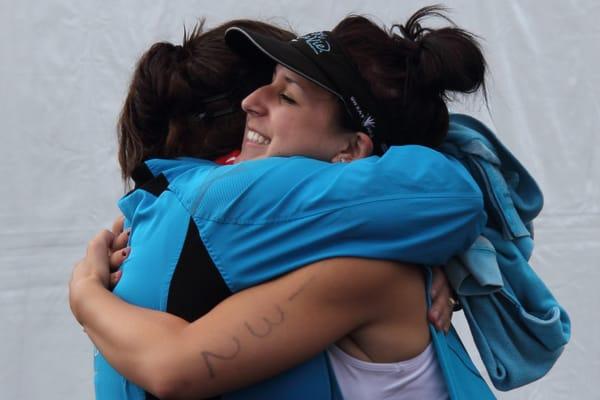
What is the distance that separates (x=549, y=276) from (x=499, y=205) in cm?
100

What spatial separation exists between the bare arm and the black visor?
0.63 feet

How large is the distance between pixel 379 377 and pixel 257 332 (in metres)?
0.15

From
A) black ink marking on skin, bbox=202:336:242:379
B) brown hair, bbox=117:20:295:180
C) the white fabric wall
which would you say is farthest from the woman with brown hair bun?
the white fabric wall

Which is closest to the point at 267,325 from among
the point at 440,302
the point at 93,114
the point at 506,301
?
the point at 440,302

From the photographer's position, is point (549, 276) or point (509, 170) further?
point (549, 276)

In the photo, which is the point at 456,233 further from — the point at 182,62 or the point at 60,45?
the point at 60,45

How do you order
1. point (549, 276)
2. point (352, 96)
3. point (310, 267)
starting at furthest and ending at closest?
1. point (549, 276)
2. point (352, 96)
3. point (310, 267)

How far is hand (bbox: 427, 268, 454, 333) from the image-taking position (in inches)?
39.7

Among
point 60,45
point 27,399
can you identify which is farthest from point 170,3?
point 27,399

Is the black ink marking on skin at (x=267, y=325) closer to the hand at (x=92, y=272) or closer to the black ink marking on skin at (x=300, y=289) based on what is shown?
the black ink marking on skin at (x=300, y=289)

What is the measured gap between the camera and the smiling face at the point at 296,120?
1.04m

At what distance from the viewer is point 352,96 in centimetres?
103

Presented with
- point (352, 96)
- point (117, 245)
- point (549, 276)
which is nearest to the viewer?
point (352, 96)

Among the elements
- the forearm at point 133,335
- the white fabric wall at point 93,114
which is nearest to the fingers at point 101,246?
the forearm at point 133,335
